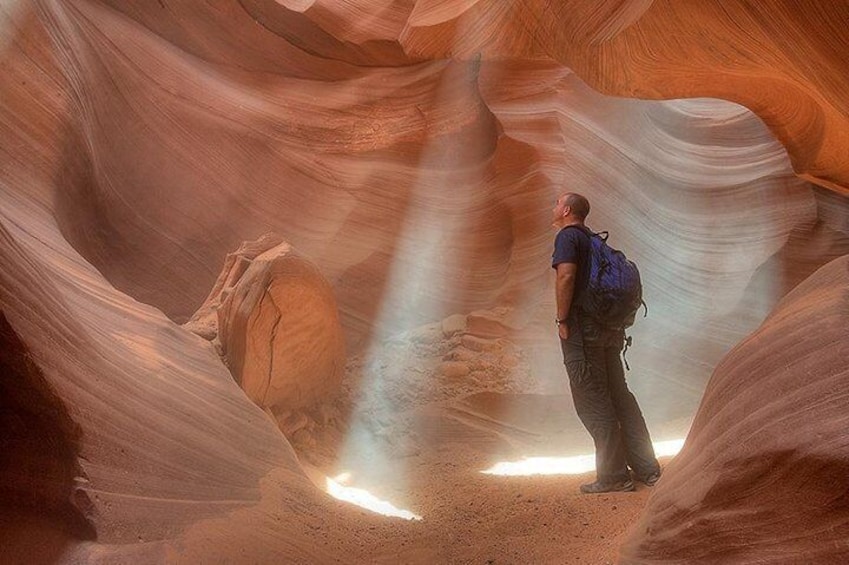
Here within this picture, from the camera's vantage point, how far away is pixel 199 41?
9.11m

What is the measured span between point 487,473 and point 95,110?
16.0 feet

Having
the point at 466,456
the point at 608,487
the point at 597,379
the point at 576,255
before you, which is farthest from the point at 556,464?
the point at 576,255

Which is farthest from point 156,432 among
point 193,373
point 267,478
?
point 193,373

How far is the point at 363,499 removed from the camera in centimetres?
518

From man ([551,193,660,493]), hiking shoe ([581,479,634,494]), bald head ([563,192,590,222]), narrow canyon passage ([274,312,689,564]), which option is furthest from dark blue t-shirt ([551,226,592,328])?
narrow canyon passage ([274,312,689,564])

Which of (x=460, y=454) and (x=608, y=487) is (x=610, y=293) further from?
(x=460, y=454)

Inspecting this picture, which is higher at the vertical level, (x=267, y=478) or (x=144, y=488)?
(x=267, y=478)

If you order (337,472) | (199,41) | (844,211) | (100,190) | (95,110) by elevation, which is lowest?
(337,472)

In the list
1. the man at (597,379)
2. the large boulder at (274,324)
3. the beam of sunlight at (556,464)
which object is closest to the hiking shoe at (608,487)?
the man at (597,379)

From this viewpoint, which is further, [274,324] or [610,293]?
[274,324]

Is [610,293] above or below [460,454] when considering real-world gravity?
above

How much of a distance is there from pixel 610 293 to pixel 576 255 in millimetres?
296

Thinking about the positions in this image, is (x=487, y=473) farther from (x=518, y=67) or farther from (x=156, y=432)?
(x=518, y=67)

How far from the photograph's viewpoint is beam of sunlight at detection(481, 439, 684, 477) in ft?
18.6
